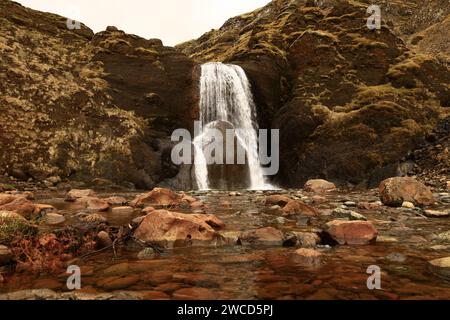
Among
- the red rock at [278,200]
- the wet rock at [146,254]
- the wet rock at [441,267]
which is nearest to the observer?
the wet rock at [441,267]

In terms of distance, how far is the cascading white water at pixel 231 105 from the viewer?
30562 mm

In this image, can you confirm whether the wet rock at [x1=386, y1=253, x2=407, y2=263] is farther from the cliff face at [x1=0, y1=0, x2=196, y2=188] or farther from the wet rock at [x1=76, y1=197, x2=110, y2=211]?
the cliff face at [x1=0, y1=0, x2=196, y2=188]

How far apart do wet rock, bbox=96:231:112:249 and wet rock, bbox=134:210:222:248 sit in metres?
0.57

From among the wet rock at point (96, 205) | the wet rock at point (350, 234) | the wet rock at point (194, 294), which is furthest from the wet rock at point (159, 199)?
the wet rock at point (194, 294)

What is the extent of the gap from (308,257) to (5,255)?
4935mm

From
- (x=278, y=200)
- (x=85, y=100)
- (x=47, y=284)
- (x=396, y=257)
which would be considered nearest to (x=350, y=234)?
(x=396, y=257)

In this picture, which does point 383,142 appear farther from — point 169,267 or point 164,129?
point 169,267

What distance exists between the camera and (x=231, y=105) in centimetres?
3262

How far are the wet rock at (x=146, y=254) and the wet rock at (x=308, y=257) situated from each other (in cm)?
254

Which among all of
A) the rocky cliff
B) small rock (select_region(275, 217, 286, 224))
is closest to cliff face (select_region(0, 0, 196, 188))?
the rocky cliff

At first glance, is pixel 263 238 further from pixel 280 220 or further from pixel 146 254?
pixel 280 220

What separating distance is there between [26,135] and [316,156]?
2145 centimetres

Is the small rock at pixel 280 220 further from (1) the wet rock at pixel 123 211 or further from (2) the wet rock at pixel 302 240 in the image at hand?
(1) the wet rock at pixel 123 211

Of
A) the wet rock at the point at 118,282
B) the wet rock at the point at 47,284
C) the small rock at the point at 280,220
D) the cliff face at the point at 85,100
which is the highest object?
the cliff face at the point at 85,100
